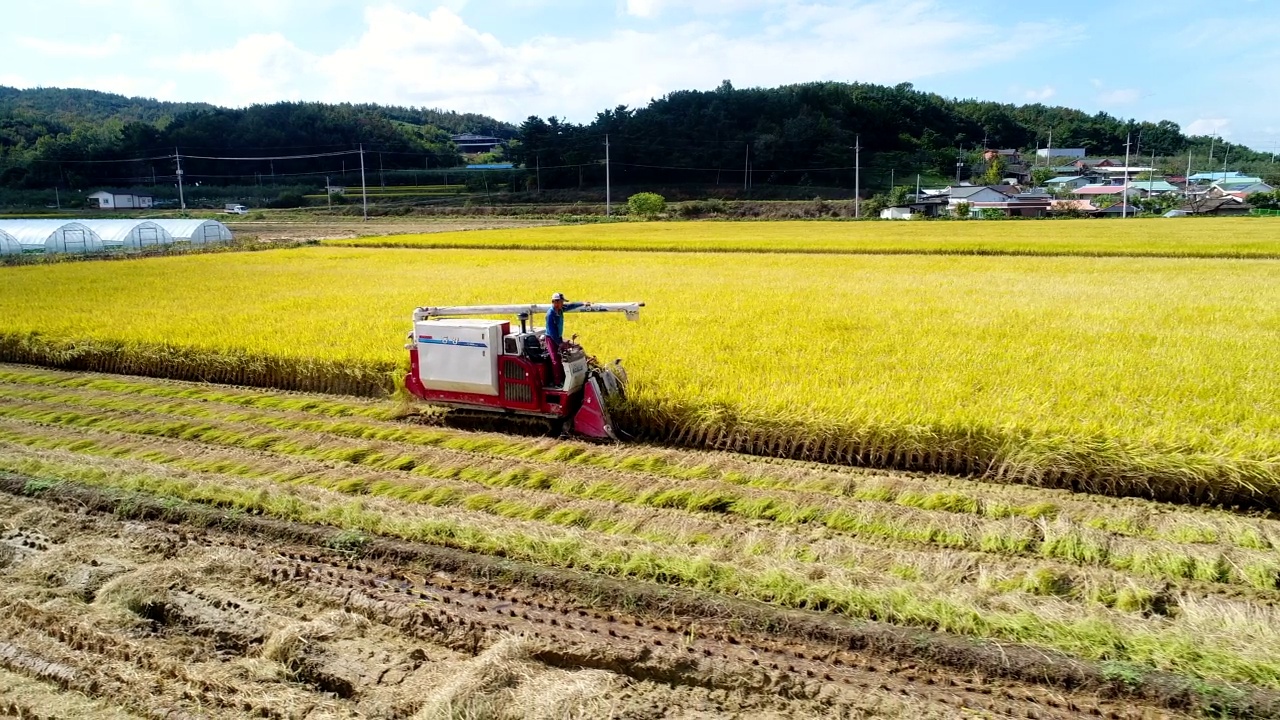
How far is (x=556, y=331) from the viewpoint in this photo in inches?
308

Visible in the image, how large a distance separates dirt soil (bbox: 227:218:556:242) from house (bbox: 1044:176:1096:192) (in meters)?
57.7

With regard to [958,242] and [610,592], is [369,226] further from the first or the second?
[610,592]

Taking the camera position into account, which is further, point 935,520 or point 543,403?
point 543,403

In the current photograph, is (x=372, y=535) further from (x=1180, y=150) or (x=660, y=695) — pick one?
(x=1180, y=150)

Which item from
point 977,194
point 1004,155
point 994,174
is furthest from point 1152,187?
point 977,194

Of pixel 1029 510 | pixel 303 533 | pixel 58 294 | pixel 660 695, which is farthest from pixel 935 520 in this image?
pixel 58 294

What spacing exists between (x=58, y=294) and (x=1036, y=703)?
20667 mm

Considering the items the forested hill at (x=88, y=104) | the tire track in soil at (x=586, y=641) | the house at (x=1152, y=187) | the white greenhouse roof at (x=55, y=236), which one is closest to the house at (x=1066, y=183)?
the house at (x=1152, y=187)

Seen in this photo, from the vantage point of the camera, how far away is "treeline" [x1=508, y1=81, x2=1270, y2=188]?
268 feet

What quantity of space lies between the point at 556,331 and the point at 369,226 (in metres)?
49.6

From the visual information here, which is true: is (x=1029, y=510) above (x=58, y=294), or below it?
below

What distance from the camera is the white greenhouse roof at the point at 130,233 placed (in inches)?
1390

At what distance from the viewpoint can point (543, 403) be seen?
810cm

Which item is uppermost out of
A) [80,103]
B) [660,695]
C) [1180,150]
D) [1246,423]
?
[80,103]
